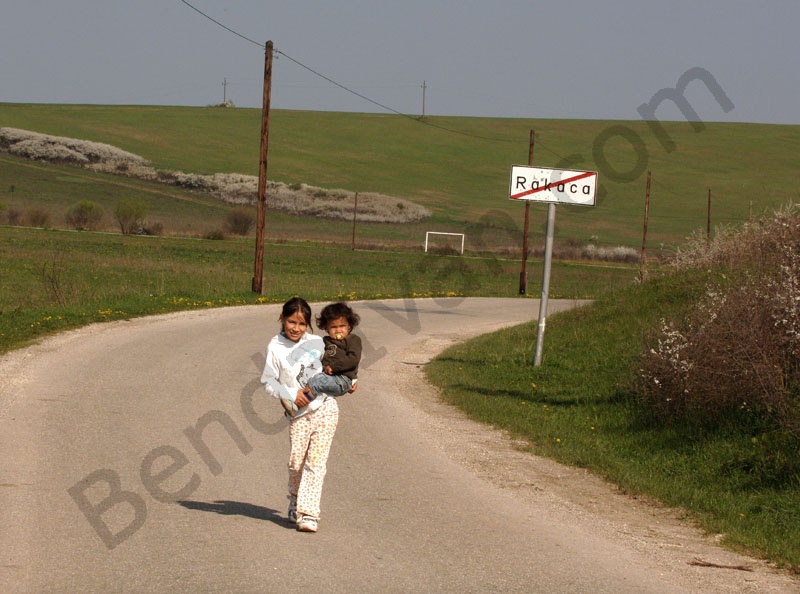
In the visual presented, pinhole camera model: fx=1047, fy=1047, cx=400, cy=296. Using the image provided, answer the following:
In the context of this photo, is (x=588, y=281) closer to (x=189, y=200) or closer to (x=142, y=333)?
(x=142, y=333)

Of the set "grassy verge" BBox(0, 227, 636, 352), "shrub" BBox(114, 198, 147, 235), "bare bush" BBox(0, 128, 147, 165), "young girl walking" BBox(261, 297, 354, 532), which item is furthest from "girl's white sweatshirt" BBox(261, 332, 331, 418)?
"bare bush" BBox(0, 128, 147, 165)

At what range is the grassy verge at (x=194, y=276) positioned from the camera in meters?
23.3

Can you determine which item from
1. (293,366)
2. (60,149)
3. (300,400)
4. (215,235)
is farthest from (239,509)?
(60,149)

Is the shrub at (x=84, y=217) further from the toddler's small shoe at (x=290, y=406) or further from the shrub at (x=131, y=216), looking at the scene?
the toddler's small shoe at (x=290, y=406)

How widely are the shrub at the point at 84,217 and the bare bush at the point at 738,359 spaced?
68344 millimetres

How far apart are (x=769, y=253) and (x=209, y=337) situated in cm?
967

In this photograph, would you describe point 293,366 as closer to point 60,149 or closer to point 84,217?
point 84,217

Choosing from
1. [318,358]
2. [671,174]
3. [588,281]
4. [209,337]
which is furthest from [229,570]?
[671,174]

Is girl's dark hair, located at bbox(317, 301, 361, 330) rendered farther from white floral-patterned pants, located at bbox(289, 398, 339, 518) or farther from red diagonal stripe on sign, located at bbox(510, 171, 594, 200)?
red diagonal stripe on sign, located at bbox(510, 171, 594, 200)

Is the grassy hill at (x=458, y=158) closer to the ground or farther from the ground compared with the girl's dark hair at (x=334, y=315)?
farther from the ground

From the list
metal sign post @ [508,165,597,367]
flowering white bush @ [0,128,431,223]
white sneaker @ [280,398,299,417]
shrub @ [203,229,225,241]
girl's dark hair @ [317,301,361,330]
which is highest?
flowering white bush @ [0,128,431,223]

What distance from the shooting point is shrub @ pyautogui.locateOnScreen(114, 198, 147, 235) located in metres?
74.4

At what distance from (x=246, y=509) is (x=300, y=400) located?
1.10 m

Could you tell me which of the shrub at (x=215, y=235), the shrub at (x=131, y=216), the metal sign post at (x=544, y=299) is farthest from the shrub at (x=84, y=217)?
the metal sign post at (x=544, y=299)
